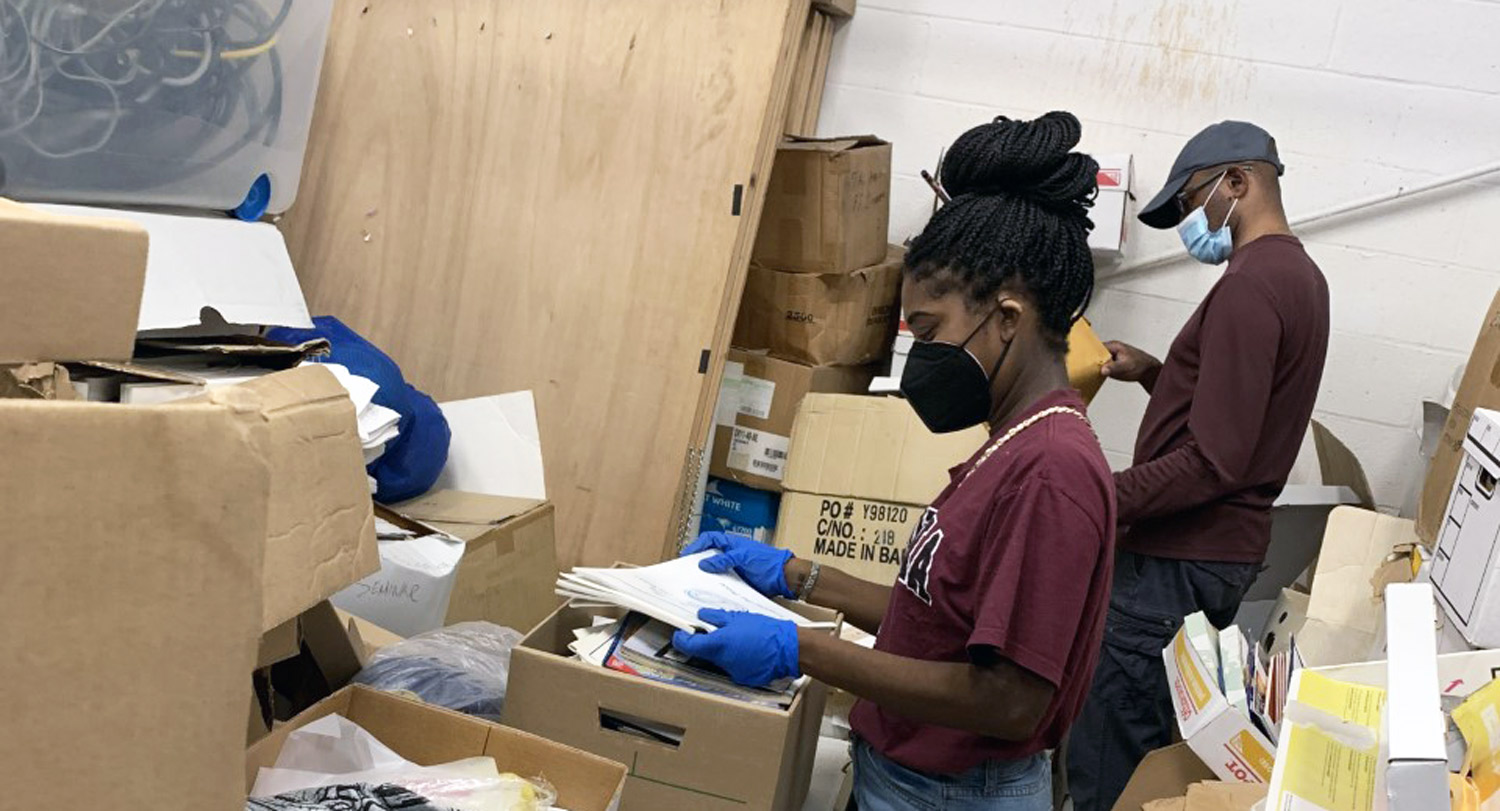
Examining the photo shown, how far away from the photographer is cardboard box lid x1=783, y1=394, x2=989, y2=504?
118 inches

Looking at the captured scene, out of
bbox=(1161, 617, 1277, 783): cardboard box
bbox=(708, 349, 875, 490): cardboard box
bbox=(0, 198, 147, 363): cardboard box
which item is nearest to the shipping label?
bbox=(708, 349, 875, 490): cardboard box

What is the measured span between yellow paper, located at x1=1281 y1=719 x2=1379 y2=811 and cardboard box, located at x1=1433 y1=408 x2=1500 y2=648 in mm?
619

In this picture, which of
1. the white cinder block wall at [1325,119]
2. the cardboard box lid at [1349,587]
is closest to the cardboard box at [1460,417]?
the cardboard box lid at [1349,587]

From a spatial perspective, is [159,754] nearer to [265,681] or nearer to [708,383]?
[265,681]

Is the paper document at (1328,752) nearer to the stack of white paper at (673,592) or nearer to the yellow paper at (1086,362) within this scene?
the stack of white paper at (673,592)

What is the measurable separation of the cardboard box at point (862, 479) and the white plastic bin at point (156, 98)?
4.21ft

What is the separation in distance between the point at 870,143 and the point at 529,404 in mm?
1092

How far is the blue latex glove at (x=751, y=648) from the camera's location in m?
1.42

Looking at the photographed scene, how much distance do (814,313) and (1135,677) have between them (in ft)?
3.85

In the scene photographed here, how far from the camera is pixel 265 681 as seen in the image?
1.45 metres

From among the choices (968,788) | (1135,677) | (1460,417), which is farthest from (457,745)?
(1460,417)

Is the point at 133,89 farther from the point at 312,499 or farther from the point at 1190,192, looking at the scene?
the point at 1190,192

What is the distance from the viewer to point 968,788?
137 centimetres

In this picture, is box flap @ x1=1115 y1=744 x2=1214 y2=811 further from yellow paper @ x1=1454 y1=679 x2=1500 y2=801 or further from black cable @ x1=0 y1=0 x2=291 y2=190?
black cable @ x1=0 y1=0 x2=291 y2=190
